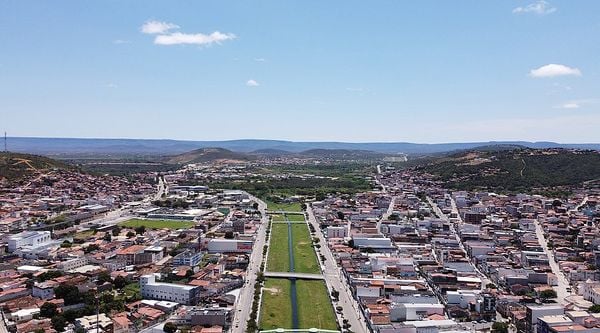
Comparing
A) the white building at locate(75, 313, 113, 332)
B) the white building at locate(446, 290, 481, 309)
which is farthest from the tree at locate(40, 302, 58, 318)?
the white building at locate(446, 290, 481, 309)

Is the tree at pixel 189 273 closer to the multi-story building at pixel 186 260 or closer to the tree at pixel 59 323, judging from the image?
the multi-story building at pixel 186 260

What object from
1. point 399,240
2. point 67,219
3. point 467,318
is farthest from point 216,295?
point 67,219

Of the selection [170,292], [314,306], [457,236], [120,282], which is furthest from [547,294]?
[120,282]

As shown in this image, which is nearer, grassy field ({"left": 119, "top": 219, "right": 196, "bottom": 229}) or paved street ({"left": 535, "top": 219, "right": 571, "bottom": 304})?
paved street ({"left": 535, "top": 219, "right": 571, "bottom": 304})

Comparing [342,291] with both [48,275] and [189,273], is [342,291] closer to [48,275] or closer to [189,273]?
[189,273]

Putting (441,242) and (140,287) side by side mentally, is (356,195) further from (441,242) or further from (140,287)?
(140,287)

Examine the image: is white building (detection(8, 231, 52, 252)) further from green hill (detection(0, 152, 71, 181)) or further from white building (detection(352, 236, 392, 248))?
green hill (detection(0, 152, 71, 181))
